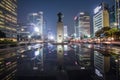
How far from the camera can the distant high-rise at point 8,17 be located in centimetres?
15838

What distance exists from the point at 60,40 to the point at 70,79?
92.8 m

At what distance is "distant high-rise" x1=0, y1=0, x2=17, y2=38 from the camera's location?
520 ft

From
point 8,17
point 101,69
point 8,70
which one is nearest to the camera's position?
point 8,70

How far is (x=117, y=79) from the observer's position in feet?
38.7

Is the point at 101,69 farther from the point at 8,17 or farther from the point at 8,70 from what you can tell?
the point at 8,17

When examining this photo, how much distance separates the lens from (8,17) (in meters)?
173

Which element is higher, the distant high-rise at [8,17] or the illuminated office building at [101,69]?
the distant high-rise at [8,17]

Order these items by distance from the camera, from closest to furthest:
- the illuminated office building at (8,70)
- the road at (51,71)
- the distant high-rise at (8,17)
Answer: the illuminated office building at (8,70) < the road at (51,71) < the distant high-rise at (8,17)

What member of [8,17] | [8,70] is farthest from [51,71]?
[8,17]

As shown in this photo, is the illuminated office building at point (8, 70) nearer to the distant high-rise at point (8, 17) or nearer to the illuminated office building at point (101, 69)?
the illuminated office building at point (101, 69)

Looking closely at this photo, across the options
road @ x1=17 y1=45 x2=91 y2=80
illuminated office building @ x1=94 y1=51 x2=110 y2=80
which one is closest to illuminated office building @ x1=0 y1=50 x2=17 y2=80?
road @ x1=17 y1=45 x2=91 y2=80

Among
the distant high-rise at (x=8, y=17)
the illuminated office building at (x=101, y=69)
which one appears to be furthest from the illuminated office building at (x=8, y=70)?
the distant high-rise at (x=8, y=17)

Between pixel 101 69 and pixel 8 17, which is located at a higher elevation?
pixel 8 17

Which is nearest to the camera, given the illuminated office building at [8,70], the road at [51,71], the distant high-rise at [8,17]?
the illuminated office building at [8,70]
